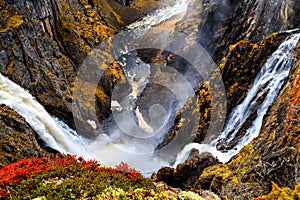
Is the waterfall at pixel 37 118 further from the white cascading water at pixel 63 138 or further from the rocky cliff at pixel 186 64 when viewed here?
the rocky cliff at pixel 186 64

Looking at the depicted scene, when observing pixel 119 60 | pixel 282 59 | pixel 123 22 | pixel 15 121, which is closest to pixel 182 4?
pixel 123 22

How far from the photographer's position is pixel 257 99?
17609 millimetres

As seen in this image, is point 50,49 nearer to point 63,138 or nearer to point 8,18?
point 8,18

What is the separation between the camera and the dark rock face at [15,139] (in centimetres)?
1480

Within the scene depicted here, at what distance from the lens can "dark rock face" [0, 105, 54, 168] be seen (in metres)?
14.8

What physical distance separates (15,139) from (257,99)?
1357 cm

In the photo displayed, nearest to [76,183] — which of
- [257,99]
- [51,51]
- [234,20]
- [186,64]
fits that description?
[257,99]

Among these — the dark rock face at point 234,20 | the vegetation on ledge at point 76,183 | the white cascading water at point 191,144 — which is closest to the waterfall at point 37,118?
the white cascading water at point 191,144

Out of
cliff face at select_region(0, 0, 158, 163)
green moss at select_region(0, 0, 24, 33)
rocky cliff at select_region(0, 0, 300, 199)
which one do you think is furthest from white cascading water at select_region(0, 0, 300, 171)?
green moss at select_region(0, 0, 24, 33)

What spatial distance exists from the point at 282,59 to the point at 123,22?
2820cm

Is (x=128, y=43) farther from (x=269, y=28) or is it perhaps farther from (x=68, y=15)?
(x=269, y=28)

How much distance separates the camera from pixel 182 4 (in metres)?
46.8

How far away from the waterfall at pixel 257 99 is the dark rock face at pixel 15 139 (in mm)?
10145

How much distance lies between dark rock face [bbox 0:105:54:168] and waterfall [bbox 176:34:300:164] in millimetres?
10145
